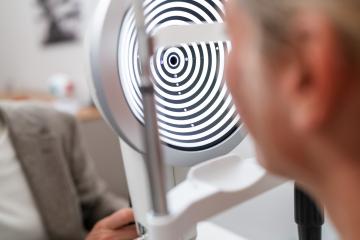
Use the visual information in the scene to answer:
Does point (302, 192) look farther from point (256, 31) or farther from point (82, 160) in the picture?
point (82, 160)

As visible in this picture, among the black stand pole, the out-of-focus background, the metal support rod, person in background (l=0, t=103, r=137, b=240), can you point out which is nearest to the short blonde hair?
the metal support rod

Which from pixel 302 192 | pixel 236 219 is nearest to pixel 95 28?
pixel 302 192

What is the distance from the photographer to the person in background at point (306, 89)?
245mm

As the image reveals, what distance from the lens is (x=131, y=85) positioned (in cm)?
47

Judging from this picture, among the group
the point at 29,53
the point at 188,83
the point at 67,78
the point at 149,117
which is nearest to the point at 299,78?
the point at 149,117

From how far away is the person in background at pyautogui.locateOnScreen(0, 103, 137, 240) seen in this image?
103 centimetres

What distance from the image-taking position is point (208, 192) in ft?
1.38

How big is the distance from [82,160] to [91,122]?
649 mm

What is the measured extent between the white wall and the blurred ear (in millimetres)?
2048

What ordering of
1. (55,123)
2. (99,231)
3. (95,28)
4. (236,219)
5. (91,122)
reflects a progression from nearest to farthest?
(95,28), (99,231), (236,219), (55,123), (91,122)

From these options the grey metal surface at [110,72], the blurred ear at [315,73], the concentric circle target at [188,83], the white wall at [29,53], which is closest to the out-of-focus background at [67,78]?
the white wall at [29,53]

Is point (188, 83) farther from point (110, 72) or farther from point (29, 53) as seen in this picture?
point (29, 53)

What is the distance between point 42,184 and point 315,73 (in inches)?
37.3

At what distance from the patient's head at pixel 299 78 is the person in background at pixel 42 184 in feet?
2.65
